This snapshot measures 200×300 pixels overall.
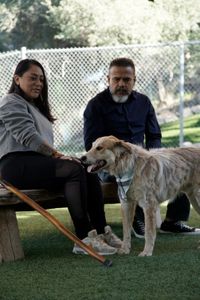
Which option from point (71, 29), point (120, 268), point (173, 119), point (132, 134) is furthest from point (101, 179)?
point (71, 29)

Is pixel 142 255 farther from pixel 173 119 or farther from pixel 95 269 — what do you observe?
pixel 173 119

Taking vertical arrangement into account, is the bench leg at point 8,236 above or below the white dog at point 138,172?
below

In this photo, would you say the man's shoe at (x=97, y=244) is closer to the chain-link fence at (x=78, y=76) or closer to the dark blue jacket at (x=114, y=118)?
the dark blue jacket at (x=114, y=118)

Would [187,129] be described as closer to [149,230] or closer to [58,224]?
[149,230]

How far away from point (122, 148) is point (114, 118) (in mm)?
914

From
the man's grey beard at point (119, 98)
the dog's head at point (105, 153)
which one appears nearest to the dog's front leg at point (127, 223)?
the dog's head at point (105, 153)

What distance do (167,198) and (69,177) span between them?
2.74ft

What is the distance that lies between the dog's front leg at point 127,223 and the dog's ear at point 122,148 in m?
0.43

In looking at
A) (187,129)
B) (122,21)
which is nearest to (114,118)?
(187,129)

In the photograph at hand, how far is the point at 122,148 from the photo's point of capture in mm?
4980

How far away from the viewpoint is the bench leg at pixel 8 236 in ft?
15.9

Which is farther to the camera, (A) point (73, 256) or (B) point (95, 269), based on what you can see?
(A) point (73, 256)

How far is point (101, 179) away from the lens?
577 cm

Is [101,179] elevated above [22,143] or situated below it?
below
